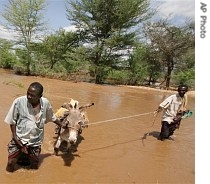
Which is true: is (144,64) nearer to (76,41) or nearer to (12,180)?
(76,41)

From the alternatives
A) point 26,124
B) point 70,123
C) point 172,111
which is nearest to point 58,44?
point 172,111

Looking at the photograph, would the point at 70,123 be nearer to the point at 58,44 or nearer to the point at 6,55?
the point at 58,44

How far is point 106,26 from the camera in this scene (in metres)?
26.1

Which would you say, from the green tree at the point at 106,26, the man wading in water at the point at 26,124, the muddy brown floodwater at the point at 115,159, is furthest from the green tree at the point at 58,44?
the man wading in water at the point at 26,124

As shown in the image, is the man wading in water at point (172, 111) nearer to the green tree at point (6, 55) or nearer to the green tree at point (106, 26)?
the green tree at point (106, 26)

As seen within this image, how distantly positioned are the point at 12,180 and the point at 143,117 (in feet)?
22.1

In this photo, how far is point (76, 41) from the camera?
2703 centimetres

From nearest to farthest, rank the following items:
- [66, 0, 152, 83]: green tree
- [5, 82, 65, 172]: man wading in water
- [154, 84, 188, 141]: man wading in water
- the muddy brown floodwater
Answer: [5, 82, 65, 172]: man wading in water → the muddy brown floodwater → [154, 84, 188, 141]: man wading in water → [66, 0, 152, 83]: green tree

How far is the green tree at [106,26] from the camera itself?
2550 centimetres

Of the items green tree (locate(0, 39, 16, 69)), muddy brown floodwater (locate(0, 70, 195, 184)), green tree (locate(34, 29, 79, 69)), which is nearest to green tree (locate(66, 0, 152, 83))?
green tree (locate(34, 29, 79, 69))

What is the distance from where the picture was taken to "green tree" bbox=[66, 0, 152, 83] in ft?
83.7

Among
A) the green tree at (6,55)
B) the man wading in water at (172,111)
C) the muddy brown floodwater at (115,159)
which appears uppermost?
the green tree at (6,55)

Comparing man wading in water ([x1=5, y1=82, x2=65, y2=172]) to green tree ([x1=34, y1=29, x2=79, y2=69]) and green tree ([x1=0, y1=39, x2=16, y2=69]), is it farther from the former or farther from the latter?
green tree ([x1=0, y1=39, x2=16, y2=69])
